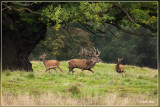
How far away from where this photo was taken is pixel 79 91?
7.61 metres

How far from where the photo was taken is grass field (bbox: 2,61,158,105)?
23.0 feet

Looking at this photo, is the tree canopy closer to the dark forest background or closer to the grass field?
the dark forest background

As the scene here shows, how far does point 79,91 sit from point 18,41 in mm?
7187

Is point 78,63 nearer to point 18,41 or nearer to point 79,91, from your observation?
point 79,91

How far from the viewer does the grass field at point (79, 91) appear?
6996mm

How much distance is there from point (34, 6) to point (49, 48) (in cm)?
702

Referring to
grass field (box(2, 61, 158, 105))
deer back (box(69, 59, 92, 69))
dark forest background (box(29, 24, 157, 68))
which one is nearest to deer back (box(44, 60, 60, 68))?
dark forest background (box(29, 24, 157, 68))

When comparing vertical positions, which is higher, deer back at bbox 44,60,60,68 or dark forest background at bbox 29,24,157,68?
dark forest background at bbox 29,24,157,68

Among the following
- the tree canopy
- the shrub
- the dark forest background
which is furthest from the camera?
the dark forest background

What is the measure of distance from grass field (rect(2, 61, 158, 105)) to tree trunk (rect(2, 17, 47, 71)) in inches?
116

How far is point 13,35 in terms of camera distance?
41.5 ft

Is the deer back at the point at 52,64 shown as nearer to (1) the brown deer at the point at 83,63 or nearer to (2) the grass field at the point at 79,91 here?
(1) the brown deer at the point at 83,63

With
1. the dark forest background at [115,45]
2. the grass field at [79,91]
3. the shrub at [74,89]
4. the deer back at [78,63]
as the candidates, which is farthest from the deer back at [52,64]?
the shrub at [74,89]

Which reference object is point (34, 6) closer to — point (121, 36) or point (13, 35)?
point (13, 35)
